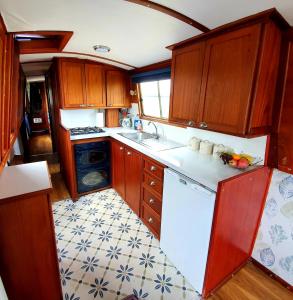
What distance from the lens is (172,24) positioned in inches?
51.4

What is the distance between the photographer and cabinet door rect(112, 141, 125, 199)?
2.53 metres

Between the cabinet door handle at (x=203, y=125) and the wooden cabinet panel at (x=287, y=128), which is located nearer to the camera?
the wooden cabinet panel at (x=287, y=128)

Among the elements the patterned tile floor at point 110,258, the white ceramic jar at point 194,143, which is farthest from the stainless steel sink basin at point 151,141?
the patterned tile floor at point 110,258

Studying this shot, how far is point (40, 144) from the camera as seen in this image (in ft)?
18.1

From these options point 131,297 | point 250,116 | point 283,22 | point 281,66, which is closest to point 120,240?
point 131,297

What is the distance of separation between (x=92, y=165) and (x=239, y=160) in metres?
2.00

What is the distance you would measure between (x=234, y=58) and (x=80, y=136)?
6.57ft

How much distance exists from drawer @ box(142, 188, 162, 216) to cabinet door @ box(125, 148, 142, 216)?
0.44ft

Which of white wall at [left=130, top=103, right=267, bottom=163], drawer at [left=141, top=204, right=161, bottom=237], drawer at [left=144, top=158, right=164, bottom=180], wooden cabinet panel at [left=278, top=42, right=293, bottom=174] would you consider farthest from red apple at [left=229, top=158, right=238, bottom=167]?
drawer at [left=141, top=204, right=161, bottom=237]

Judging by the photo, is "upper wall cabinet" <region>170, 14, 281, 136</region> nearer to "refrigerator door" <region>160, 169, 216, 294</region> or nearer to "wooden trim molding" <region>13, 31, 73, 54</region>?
"refrigerator door" <region>160, 169, 216, 294</region>

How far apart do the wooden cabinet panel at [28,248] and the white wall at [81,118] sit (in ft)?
6.93

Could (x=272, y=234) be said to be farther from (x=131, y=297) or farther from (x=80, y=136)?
(x=80, y=136)

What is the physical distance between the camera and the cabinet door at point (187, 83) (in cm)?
152

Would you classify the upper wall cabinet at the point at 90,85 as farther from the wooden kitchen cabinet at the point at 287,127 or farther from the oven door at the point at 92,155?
the wooden kitchen cabinet at the point at 287,127
